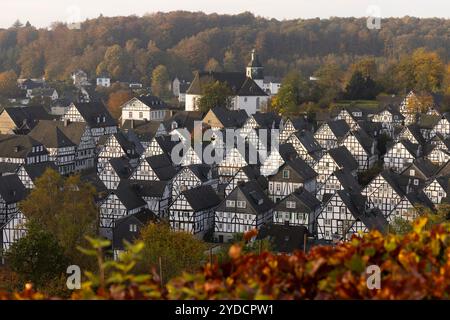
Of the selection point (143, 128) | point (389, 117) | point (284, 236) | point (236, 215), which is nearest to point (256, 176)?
point (236, 215)

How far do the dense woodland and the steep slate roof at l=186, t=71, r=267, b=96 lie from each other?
32307 millimetres

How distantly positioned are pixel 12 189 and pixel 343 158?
2196 centimetres

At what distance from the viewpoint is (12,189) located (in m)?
41.0

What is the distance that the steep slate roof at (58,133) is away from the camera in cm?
5756

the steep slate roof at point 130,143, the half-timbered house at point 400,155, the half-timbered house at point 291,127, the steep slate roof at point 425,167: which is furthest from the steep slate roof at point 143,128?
the steep slate roof at point 425,167

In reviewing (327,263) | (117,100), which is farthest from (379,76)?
(327,263)

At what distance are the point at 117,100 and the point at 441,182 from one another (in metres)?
54.1

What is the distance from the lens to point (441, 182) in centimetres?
4138

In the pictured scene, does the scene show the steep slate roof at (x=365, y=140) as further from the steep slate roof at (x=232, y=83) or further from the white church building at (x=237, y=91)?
the steep slate roof at (x=232, y=83)

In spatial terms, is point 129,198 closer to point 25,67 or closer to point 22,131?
point 22,131

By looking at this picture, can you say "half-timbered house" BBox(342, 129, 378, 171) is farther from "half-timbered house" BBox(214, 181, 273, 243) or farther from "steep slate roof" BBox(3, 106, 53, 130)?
"steep slate roof" BBox(3, 106, 53, 130)

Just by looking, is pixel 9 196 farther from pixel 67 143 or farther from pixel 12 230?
pixel 67 143

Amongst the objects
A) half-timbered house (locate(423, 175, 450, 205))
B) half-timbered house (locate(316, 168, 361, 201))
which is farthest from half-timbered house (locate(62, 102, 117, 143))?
half-timbered house (locate(423, 175, 450, 205))

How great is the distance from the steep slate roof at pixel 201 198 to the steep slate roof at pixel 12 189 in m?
9.22
